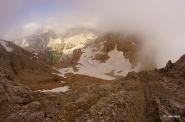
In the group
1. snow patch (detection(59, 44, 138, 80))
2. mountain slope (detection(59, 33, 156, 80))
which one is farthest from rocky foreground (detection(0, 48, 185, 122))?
mountain slope (detection(59, 33, 156, 80))

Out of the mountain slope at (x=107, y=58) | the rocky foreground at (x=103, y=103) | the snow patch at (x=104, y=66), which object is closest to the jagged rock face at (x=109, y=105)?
the rocky foreground at (x=103, y=103)

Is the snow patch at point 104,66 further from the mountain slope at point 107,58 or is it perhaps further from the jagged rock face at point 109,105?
the jagged rock face at point 109,105

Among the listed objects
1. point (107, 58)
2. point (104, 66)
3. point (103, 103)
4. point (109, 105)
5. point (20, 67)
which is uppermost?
point (107, 58)

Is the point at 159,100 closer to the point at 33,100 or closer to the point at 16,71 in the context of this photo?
the point at 33,100

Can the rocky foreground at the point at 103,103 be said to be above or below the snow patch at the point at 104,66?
below

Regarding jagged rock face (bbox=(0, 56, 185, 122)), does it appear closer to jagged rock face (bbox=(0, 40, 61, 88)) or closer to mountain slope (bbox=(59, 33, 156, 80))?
jagged rock face (bbox=(0, 40, 61, 88))

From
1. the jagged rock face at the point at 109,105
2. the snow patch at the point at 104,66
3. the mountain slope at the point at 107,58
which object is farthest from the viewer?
the mountain slope at the point at 107,58

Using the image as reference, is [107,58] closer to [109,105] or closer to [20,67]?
[20,67]

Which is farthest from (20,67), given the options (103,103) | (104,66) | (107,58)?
(103,103)

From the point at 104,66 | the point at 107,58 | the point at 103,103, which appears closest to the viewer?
the point at 103,103
